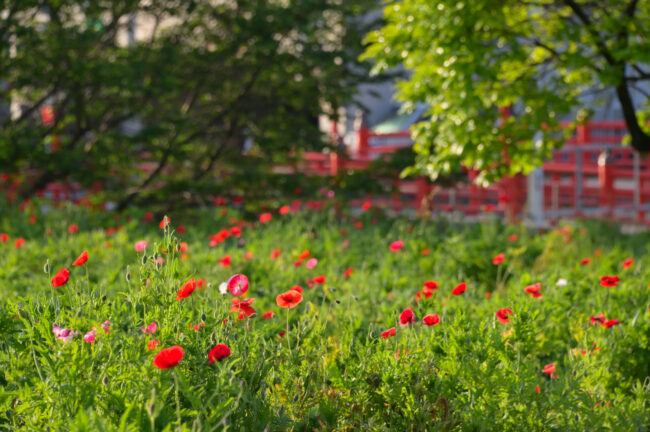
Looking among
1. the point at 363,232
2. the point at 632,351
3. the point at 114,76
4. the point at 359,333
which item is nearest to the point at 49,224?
the point at 114,76

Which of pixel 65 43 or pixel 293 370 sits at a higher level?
pixel 65 43

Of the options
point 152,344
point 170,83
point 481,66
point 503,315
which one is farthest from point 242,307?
point 170,83

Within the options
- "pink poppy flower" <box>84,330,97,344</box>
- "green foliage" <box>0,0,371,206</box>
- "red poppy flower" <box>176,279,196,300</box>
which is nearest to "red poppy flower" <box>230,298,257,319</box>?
"red poppy flower" <box>176,279,196,300</box>

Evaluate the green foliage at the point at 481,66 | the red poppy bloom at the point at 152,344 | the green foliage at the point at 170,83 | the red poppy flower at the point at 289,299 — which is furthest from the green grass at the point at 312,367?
the green foliage at the point at 170,83

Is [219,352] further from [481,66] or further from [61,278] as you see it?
[481,66]

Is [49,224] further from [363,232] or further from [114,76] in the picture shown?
[363,232]

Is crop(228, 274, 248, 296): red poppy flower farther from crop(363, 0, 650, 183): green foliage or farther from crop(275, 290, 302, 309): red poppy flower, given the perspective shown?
crop(363, 0, 650, 183): green foliage

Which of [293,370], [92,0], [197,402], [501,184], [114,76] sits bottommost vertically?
[501,184]

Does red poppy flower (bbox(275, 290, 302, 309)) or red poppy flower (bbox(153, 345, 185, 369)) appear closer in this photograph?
red poppy flower (bbox(153, 345, 185, 369))

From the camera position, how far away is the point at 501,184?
10734 millimetres

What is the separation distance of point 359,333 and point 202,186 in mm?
6348

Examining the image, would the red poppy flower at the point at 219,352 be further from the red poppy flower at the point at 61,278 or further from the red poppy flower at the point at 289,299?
the red poppy flower at the point at 61,278

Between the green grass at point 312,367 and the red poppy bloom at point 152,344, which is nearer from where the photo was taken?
the green grass at point 312,367

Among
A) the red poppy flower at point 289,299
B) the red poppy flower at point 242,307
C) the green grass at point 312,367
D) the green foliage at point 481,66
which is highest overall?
the green foliage at point 481,66
